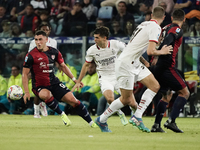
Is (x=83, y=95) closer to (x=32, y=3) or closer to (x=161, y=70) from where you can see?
(x=32, y=3)

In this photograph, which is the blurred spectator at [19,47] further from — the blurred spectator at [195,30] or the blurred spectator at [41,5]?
the blurred spectator at [195,30]

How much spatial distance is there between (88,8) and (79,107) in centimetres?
791

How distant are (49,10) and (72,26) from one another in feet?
9.42

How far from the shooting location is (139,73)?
7.38 metres

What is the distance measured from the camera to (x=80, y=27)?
1414 centimetres

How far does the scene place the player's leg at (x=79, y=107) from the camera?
8.22 m

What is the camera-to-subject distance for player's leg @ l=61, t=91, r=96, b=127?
8.22m

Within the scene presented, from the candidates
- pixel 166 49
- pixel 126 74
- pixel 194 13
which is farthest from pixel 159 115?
pixel 194 13

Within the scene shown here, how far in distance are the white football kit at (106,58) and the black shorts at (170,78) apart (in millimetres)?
1578

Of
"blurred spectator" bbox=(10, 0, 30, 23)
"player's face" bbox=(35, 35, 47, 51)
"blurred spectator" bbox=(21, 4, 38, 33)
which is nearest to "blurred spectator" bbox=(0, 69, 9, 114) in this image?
"blurred spectator" bbox=(21, 4, 38, 33)

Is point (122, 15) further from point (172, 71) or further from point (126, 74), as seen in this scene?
A: point (126, 74)

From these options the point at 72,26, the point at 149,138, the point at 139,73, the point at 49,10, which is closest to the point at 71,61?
the point at 72,26

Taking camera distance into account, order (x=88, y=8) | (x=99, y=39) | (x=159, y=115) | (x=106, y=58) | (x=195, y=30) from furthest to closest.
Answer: (x=88, y=8)
(x=195, y=30)
(x=106, y=58)
(x=99, y=39)
(x=159, y=115)

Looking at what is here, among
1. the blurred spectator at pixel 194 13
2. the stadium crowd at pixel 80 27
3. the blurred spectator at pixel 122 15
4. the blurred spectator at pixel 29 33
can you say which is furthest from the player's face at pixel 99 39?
the blurred spectator at pixel 29 33
